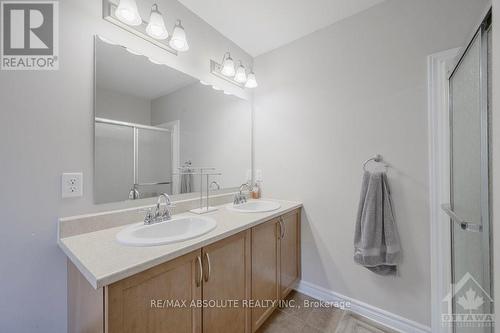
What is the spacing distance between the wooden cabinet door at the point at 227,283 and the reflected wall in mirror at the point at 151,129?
0.62 meters

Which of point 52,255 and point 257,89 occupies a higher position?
point 257,89

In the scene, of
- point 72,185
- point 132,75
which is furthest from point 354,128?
point 72,185

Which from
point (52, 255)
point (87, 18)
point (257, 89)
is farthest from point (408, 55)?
point (52, 255)

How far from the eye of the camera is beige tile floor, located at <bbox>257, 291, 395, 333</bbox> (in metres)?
1.41

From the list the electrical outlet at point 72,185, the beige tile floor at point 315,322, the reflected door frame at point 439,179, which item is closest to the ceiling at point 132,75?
the electrical outlet at point 72,185

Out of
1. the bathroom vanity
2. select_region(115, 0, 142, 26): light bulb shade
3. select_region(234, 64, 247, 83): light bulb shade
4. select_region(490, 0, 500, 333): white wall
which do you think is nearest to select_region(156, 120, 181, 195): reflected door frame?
the bathroom vanity

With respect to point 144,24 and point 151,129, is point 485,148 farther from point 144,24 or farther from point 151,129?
point 144,24

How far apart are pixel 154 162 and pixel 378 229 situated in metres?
1.61

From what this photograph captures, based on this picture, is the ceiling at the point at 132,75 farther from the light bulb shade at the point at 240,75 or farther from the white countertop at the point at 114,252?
the white countertop at the point at 114,252

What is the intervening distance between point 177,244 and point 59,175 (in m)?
0.69

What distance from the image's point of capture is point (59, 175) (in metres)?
0.97

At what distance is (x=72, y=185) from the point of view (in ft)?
3.27

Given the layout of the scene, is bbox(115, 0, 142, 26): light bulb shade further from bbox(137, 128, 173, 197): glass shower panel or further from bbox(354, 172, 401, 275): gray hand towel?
bbox(354, 172, 401, 275): gray hand towel

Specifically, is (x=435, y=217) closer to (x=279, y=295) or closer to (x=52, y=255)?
(x=279, y=295)
